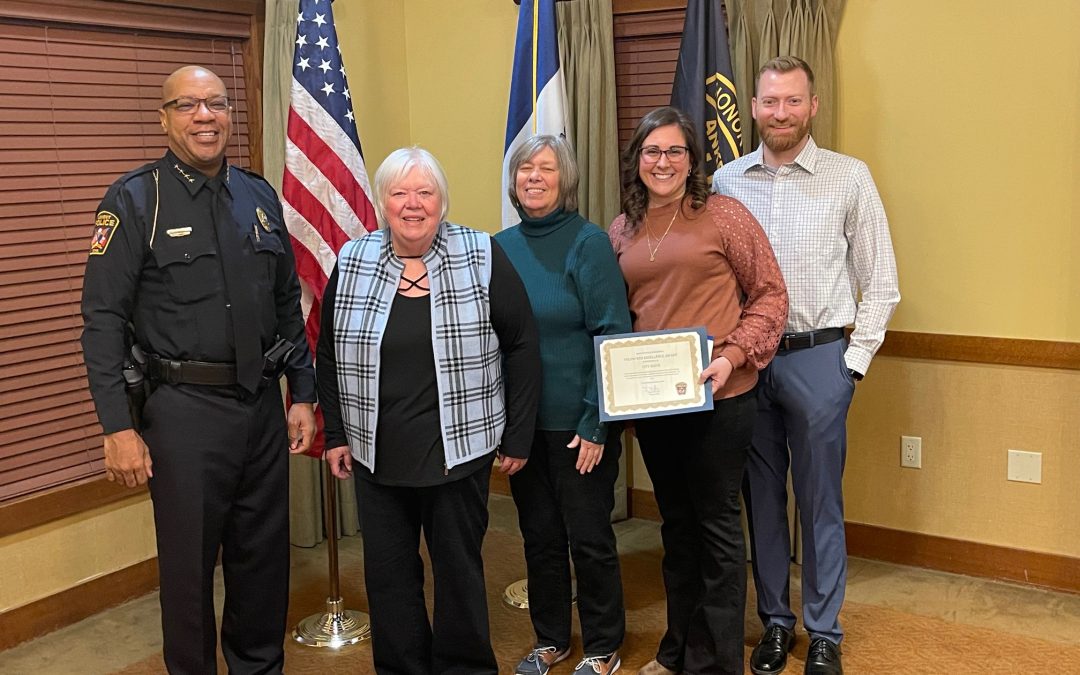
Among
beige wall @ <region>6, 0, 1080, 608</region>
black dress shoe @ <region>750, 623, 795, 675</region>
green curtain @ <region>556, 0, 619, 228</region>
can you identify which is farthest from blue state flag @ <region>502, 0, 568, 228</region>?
black dress shoe @ <region>750, 623, 795, 675</region>

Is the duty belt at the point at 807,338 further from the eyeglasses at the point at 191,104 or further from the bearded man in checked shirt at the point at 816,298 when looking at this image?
the eyeglasses at the point at 191,104

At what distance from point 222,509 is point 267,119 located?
1.67 m

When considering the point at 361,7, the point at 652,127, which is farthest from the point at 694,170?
the point at 361,7

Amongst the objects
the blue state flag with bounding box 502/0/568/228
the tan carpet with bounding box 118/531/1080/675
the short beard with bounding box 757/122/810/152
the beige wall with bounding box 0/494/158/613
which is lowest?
the tan carpet with bounding box 118/531/1080/675

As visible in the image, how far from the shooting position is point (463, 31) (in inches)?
168

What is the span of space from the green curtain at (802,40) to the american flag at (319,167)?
1.33m

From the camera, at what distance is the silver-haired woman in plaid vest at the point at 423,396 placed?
2385 millimetres

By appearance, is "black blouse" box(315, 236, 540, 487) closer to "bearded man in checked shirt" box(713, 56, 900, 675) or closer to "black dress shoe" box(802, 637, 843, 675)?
"bearded man in checked shirt" box(713, 56, 900, 675)

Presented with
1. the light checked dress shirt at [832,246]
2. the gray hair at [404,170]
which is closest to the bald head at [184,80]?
the gray hair at [404,170]

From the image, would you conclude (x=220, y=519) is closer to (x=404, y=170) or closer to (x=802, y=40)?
(x=404, y=170)

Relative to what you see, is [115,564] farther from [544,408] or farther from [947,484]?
[947,484]

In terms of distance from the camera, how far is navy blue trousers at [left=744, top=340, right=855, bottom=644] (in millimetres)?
2713

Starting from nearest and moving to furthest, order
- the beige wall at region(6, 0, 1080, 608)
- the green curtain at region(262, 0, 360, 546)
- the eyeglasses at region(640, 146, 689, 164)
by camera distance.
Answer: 1. the eyeglasses at region(640, 146, 689, 164)
2. the beige wall at region(6, 0, 1080, 608)
3. the green curtain at region(262, 0, 360, 546)

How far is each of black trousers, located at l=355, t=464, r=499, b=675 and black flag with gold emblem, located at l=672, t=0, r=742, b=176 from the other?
146 centimetres
